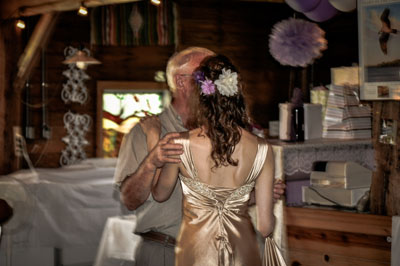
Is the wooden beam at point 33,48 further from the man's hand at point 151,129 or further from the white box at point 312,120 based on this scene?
the man's hand at point 151,129

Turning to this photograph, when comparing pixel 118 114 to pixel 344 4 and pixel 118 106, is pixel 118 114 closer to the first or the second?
pixel 118 106

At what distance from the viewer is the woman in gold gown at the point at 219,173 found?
2365 mm

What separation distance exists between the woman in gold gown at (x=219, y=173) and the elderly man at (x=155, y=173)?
0.88ft

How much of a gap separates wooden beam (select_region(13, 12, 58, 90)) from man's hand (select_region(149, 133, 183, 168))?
459cm

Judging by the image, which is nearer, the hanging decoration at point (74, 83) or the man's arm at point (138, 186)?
the man's arm at point (138, 186)

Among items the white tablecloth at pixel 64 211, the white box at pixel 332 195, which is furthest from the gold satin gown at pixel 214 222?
the white tablecloth at pixel 64 211

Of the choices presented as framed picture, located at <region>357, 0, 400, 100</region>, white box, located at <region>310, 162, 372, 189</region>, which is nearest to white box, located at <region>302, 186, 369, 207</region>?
white box, located at <region>310, 162, 372, 189</region>

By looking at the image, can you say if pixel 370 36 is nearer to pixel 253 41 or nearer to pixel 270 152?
pixel 270 152

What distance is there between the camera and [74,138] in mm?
7395

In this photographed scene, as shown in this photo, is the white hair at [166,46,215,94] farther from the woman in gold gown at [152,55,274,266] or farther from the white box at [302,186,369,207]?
the white box at [302,186,369,207]

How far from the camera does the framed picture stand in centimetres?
352

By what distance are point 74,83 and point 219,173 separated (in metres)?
5.35

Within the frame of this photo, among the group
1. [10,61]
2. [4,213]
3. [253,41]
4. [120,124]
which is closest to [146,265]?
[4,213]

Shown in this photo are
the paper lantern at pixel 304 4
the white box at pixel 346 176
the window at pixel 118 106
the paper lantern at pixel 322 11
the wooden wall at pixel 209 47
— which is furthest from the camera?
the window at pixel 118 106
